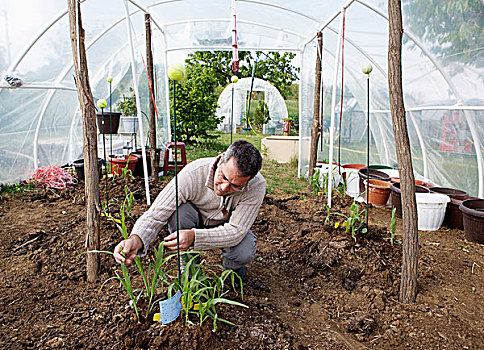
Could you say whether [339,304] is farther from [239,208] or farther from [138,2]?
[138,2]

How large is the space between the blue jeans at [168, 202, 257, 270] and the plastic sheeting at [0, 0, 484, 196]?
254 centimetres

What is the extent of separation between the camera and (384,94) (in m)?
4.94

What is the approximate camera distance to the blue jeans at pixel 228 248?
1.92 meters

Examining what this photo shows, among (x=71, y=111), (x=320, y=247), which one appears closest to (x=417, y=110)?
(x=320, y=247)

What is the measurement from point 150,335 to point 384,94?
4584mm

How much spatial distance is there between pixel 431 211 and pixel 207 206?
2.39 m

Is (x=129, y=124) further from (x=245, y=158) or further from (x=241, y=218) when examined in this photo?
(x=245, y=158)

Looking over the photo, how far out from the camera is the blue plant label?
1451 mm

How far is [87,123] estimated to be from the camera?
6.38 feet

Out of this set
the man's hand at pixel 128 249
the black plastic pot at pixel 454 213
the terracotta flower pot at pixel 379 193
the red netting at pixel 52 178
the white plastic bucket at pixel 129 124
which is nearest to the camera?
the man's hand at pixel 128 249

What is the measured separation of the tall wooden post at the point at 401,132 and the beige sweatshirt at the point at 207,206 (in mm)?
759

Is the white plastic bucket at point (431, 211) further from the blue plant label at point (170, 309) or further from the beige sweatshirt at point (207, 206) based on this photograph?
the blue plant label at point (170, 309)

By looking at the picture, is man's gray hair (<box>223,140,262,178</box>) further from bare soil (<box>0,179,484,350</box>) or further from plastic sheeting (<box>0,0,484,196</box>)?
plastic sheeting (<box>0,0,484,196</box>)

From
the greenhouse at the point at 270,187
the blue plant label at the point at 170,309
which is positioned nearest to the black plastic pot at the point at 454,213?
the greenhouse at the point at 270,187
